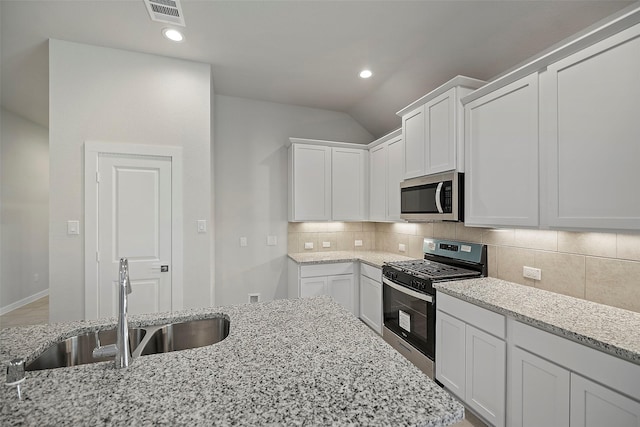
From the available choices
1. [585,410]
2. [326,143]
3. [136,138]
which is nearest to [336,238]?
[326,143]

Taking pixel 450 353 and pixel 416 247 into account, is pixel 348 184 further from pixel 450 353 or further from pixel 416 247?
pixel 450 353

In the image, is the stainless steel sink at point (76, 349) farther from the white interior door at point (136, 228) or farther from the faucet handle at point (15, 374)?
the white interior door at point (136, 228)

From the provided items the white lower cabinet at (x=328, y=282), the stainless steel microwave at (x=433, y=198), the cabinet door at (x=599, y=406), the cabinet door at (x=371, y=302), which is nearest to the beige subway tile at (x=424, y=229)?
the stainless steel microwave at (x=433, y=198)

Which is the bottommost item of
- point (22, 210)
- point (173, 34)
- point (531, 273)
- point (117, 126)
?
point (531, 273)

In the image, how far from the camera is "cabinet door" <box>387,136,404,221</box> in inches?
120

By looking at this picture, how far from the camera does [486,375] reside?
1.69 meters

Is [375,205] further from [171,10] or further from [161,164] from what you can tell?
[171,10]

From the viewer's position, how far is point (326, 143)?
3.50m

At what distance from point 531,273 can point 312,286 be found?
2075 millimetres

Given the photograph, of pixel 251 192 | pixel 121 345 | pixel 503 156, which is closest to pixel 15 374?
pixel 121 345

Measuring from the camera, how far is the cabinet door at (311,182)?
134 inches

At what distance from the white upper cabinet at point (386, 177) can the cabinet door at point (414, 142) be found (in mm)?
118

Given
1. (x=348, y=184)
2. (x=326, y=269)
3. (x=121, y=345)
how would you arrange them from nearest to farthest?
1. (x=121, y=345)
2. (x=326, y=269)
3. (x=348, y=184)

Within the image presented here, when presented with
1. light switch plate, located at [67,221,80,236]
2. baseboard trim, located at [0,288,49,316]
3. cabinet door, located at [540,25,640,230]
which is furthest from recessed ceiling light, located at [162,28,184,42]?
baseboard trim, located at [0,288,49,316]
